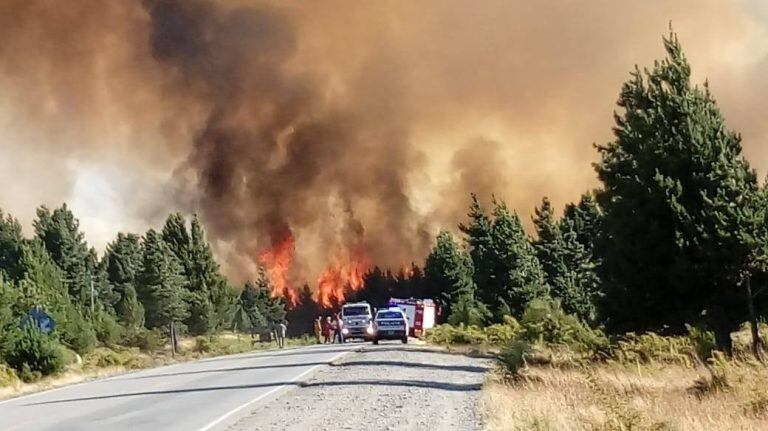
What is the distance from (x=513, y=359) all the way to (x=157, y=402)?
963cm

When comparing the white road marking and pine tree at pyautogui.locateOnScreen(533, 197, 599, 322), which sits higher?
pine tree at pyautogui.locateOnScreen(533, 197, 599, 322)

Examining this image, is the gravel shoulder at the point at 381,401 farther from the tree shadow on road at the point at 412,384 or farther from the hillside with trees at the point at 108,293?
the hillside with trees at the point at 108,293

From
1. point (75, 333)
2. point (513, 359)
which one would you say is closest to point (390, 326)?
point (75, 333)

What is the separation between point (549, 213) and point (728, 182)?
137 feet

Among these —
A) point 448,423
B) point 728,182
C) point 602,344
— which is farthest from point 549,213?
point 448,423

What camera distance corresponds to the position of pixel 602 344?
102 ft

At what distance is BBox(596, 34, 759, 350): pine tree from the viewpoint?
960 inches

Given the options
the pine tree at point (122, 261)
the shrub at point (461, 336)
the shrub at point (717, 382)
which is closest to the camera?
the shrub at point (717, 382)

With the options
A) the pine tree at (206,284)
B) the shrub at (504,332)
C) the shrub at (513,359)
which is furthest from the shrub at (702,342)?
the pine tree at (206,284)

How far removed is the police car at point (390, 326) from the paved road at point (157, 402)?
80.5 feet

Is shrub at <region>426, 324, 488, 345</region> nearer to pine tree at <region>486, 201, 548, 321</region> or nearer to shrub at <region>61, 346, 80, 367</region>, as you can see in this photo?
pine tree at <region>486, 201, 548, 321</region>

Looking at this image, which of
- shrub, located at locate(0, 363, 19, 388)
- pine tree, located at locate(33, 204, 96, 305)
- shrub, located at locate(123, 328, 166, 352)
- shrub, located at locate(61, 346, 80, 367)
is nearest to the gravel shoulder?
shrub, located at locate(0, 363, 19, 388)

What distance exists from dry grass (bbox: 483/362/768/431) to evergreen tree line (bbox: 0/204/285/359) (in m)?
24.6

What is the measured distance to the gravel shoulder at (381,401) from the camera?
15.8 metres
